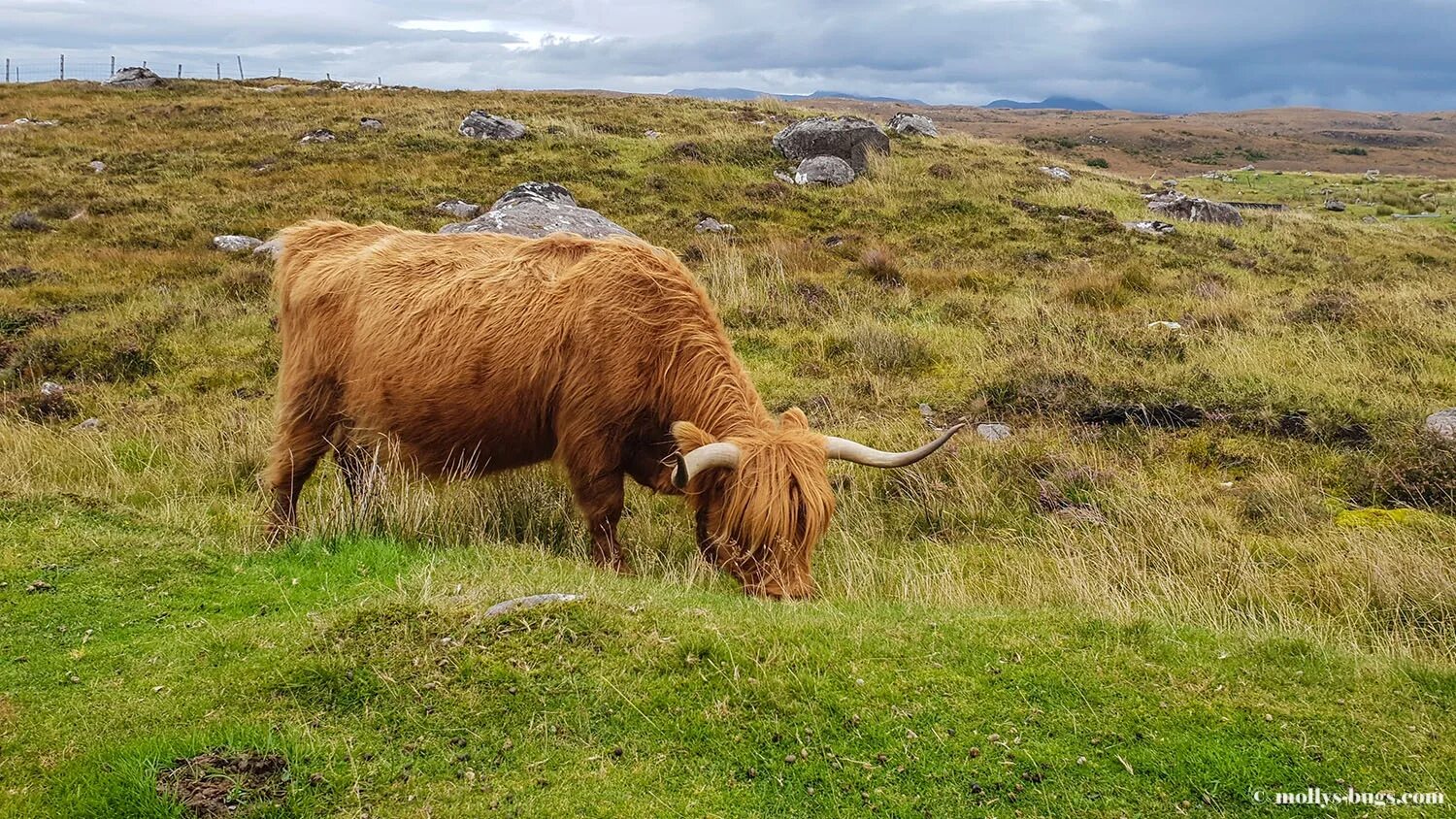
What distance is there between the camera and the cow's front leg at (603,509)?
5910mm

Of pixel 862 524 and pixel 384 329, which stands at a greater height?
pixel 384 329

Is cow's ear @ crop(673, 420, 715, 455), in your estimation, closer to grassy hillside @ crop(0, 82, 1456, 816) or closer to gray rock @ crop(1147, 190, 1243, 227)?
grassy hillside @ crop(0, 82, 1456, 816)

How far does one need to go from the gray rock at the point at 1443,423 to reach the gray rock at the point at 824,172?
17202mm

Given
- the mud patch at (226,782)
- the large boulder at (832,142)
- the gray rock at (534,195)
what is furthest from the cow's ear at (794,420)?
the large boulder at (832,142)

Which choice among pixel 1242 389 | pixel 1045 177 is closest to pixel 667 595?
pixel 1242 389

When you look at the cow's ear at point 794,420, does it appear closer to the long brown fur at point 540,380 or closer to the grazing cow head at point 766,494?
the long brown fur at point 540,380

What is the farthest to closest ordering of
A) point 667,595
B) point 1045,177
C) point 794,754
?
point 1045,177 < point 667,595 < point 794,754

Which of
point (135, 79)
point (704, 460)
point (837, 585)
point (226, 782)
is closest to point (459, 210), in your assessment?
point (704, 460)

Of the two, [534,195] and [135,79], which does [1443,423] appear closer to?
[534,195]

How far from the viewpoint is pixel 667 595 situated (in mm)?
4773

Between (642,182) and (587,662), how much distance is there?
20.6 m

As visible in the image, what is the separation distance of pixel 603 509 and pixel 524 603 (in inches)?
69.6

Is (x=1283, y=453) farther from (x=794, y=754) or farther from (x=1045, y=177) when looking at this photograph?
(x=1045, y=177)

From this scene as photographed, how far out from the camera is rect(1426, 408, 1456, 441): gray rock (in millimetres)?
7898
